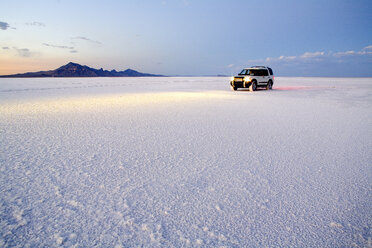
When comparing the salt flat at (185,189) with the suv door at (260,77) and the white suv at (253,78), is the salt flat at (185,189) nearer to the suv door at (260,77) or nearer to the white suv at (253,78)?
the white suv at (253,78)

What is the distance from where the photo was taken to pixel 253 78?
59.7 feet

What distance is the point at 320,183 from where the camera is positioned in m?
2.76

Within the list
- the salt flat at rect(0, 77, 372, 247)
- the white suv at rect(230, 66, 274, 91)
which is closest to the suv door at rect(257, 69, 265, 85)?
the white suv at rect(230, 66, 274, 91)

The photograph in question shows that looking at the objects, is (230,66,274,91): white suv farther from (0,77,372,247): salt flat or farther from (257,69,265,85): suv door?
(0,77,372,247): salt flat

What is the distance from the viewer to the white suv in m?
18.2

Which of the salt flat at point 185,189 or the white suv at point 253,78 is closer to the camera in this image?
the salt flat at point 185,189

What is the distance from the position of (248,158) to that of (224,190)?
3.89 feet

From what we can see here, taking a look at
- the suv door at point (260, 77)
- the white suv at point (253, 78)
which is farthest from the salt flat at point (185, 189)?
the suv door at point (260, 77)

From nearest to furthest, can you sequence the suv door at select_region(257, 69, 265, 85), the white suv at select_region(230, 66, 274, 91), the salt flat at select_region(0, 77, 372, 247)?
1. the salt flat at select_region(0, 77, 372, 247)
2. the white suv at select_region(230, 66, 274, 91)
3. the suv door at select_region(257, 69, 265, 85)

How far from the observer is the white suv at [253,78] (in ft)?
59.7

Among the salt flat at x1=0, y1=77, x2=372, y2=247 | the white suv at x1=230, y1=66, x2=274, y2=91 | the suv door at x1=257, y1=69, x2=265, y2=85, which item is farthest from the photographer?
the suv door at x1=257, y1=69, x2=265, y2=85

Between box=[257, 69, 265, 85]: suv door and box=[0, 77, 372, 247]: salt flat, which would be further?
box=[257, 69, 265, 85]: suv door

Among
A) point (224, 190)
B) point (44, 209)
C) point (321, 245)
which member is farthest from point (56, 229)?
point (321, 245)

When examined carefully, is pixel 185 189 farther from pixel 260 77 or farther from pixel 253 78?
pixel 260 77
